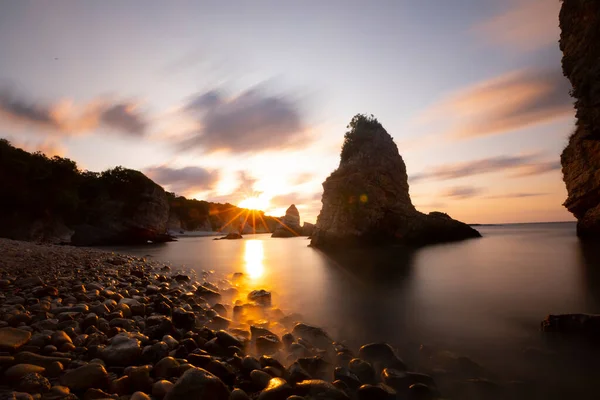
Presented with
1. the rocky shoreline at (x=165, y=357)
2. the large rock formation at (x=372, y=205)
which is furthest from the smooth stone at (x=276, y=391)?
the large rock formation at (x=372, y=205)

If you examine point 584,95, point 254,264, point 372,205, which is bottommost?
point 254,264

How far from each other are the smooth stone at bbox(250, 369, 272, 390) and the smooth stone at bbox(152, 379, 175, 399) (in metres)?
1.16

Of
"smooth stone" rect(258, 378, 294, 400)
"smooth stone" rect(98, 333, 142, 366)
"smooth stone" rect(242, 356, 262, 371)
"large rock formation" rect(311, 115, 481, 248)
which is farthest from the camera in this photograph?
"large rock formation" rect(311, 115, 481, 248)

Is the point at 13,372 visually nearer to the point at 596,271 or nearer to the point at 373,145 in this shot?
the point at 596,271

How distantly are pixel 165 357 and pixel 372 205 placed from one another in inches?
1366

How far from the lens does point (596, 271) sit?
45.3 feet

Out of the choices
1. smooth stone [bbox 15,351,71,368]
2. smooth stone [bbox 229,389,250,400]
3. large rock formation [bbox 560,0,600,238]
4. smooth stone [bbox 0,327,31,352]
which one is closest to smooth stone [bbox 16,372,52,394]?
smooth stone [bbox 15,351,71,368]

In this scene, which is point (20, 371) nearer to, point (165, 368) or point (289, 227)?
point (165, 368)

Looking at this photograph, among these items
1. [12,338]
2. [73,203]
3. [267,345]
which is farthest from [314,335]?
[73,203]

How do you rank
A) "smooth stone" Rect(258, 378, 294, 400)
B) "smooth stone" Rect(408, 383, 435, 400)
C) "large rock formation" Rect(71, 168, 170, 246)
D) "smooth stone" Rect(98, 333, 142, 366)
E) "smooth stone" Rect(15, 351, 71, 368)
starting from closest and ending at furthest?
"smooth stone" Rect(258, 378, 294, 400) < "smooth stone" Rect(15, 351, 71, 368) < "smooth stone" Rect(408, 383, 435, 400) < "smooth stone" Rect(98, 333, 142, 366) < "large rock formation" Rect(71, 168, 170, 246)

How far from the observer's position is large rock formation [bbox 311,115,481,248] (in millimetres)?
36875

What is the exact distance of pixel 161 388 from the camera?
351cm

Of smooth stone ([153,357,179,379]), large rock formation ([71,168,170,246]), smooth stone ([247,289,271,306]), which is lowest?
smooth stone ([247,289,271,306])

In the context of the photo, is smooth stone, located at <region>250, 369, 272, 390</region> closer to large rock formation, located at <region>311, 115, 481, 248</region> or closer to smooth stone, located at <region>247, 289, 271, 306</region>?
smooth stone, located at <region>247, 289, 271, 306</region>
